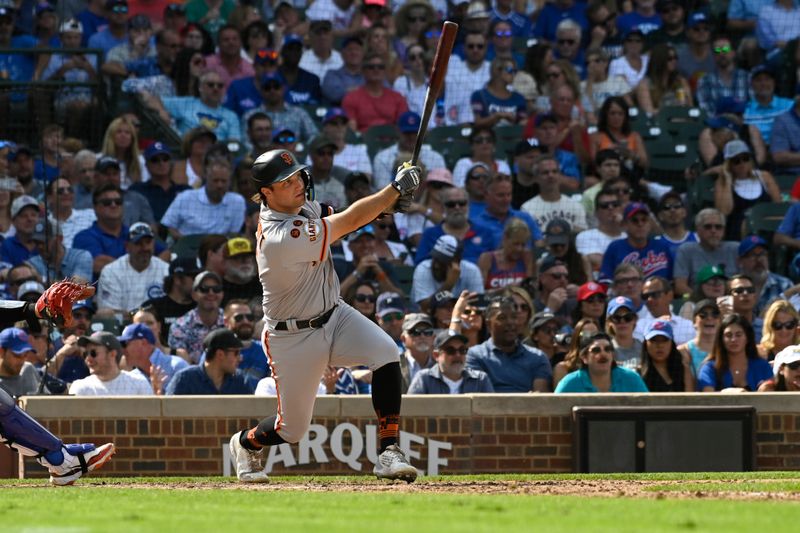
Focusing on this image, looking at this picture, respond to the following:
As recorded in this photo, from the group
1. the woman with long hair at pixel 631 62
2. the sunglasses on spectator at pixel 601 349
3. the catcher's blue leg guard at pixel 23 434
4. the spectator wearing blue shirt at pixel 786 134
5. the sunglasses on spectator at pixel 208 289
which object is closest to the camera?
the catcher's blue leg guard at pixel 23 434

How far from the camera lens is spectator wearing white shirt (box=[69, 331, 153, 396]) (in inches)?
403

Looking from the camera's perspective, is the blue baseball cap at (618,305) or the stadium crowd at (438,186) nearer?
the stadium crowd at (438,186)

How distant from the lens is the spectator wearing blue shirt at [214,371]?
10.2m

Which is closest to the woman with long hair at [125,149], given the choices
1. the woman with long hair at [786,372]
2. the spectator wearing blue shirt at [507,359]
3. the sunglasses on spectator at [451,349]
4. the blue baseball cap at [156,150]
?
the blue baseball cap at [156,150]

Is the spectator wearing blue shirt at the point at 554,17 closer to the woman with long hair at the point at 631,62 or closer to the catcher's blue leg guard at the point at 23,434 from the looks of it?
the woman with long hair at the point at 631,62

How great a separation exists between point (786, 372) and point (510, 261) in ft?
11.1

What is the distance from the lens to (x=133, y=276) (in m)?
12.5

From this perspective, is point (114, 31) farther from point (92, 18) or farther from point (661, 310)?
point (661, 310)

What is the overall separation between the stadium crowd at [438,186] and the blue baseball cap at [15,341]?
0.01m

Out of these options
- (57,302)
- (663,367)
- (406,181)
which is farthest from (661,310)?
(57,302)

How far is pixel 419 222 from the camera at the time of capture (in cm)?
1397

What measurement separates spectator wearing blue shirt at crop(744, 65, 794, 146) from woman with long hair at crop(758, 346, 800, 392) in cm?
593

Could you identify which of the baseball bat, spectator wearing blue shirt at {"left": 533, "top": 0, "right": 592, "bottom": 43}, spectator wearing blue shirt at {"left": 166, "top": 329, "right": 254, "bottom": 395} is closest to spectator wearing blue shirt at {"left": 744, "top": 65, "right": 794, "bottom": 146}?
spectator wearing blue shirt at {"left": 533, "top": 0, "right": 592, "bottom": 43}

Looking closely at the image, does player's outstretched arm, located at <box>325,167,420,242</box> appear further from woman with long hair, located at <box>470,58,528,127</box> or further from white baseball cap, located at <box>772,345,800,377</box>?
Answer: woman with long hair, located at <box>470,58,528,127</box>
